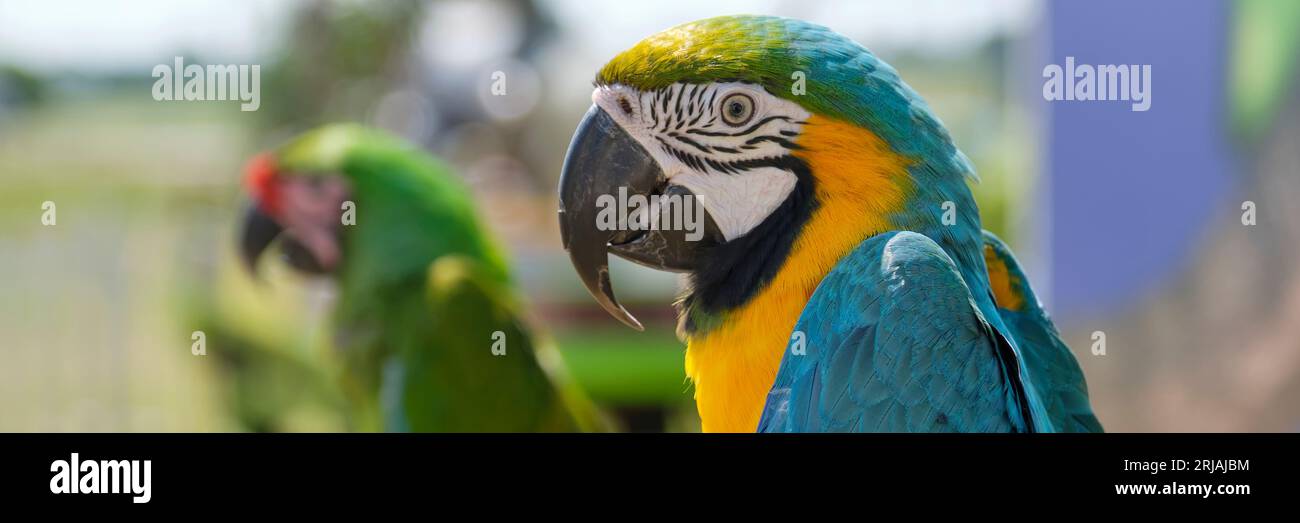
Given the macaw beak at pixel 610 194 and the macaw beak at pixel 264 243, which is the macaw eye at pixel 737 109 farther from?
the macaw beak at pixel 264 243

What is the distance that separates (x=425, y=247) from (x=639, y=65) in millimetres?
1275

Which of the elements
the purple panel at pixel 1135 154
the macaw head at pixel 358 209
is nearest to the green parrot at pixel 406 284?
the macaw head at pixel 358 209

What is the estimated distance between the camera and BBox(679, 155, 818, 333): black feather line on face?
126 centimetres

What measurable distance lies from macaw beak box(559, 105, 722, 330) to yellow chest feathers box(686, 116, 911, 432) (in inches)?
4.2

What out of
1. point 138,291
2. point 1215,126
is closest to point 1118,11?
point 1215,126

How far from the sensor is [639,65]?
1.28m

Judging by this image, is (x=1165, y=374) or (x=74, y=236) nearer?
(x=1165, y=374)

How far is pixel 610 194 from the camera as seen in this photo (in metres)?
1.31

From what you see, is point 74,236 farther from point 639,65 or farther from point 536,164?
point 639,65

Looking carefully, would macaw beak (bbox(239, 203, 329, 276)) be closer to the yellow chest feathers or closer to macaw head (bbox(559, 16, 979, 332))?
Result: macaw head (bbox(559, 16, 979, 332))

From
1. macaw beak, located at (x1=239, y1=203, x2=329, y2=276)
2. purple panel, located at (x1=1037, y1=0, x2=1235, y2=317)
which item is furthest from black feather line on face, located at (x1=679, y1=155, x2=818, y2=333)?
purple panel, located at (x1=1037, y1=0, x2=1235, y2=317)

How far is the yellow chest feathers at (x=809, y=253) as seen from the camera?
123cm

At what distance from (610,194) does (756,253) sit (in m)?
0.20

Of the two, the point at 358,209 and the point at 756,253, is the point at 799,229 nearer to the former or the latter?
the point at 756,253
